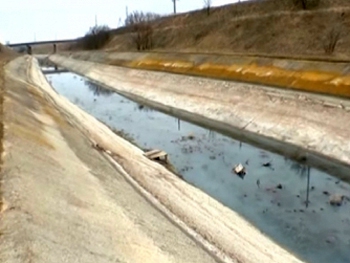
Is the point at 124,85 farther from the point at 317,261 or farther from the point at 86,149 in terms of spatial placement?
the point at 317,261

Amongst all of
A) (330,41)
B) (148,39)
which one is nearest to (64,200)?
(330,41)

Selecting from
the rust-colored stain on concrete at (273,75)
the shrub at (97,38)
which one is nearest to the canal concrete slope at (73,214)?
the rust-colored stain on concrete at (273,75)

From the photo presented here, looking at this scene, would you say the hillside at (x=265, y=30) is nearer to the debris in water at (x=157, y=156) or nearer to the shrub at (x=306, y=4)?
the shrub at (x=306, y=4)

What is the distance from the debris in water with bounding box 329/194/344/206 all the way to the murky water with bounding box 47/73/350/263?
12 centimetres

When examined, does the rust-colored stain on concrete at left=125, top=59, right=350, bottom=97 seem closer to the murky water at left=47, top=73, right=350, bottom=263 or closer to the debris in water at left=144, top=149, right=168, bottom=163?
the murky water at left=47, top=73, right=350, bottom=263

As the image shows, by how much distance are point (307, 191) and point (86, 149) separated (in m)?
7.64

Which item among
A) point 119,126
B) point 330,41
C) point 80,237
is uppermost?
point 330,41

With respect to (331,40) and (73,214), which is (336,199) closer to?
(73,214)

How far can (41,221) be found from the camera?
8281 millimetres

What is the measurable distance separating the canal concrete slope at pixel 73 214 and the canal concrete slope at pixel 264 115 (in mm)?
8131

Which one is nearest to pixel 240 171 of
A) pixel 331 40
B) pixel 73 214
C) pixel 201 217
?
pixel 201 217

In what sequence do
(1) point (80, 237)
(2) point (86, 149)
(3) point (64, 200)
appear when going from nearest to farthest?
(1) point (80, 237) < (3) point (64, 200) < (2) point (86, 149)

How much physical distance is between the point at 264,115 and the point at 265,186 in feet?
28.0

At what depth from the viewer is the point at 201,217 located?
1127 centimetres
